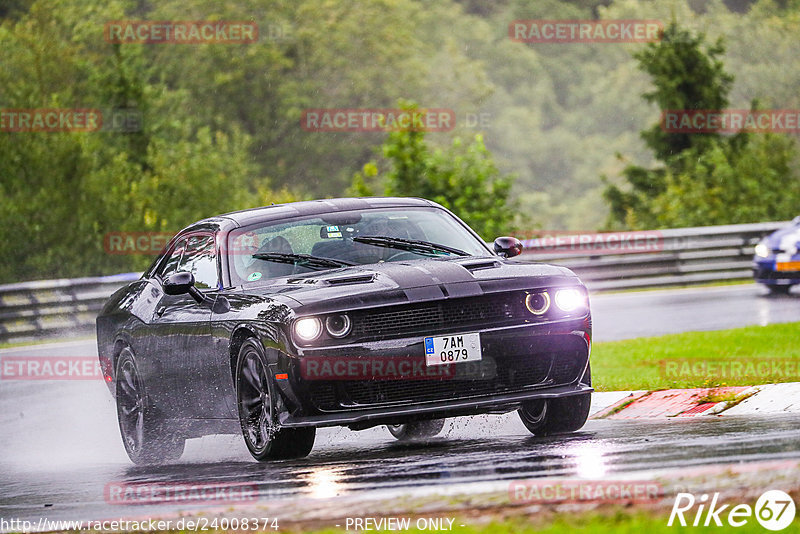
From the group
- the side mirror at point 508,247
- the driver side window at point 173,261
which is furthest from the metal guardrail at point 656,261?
the side mirror at point 508,247

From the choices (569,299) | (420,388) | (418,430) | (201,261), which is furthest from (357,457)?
(201,261)

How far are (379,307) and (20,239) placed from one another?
2682 cm

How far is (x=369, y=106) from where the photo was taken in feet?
253

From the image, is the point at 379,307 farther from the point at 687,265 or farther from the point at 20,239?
the point at 20,239

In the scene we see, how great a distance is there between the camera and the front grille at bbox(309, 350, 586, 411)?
26.6ft

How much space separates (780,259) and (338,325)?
44.1ft

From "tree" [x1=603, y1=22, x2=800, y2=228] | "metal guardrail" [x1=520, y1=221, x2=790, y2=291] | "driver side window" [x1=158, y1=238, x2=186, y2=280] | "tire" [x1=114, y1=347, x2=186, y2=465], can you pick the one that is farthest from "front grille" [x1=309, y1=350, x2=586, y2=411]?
"tree" [x1=603, y1=22, x2=800, y2=228]

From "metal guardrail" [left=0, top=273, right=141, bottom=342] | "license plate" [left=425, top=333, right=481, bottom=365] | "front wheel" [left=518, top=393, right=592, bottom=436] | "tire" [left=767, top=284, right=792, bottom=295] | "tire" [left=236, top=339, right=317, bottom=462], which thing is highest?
"license plate" [left=425, top=333, right=481, bottom=365]

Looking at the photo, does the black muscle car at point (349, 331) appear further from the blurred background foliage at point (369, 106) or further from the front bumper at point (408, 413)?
the blurred background foliage at point (369, 106)

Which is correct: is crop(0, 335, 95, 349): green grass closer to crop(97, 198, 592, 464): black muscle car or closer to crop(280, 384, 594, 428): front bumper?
crop(97, 198, 592, 464): black muscle car

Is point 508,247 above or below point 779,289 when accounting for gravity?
above

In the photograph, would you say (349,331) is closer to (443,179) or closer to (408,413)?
(408,413)

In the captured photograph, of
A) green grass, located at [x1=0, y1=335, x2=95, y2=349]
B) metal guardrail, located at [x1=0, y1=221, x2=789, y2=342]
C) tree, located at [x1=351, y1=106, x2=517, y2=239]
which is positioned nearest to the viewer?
green grass, located at [x1=0, y1=335, x2=95, y2=349]

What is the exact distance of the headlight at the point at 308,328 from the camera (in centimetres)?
803
